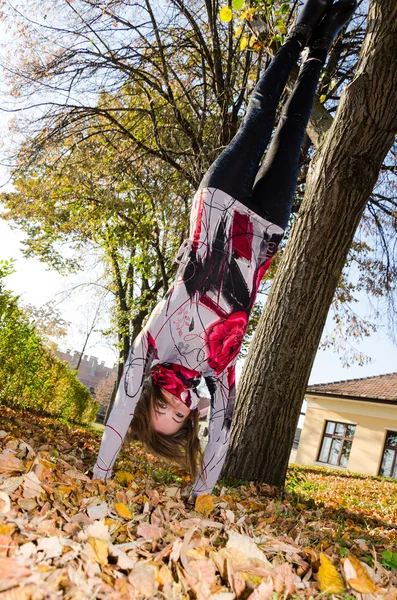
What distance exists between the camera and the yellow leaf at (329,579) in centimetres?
167

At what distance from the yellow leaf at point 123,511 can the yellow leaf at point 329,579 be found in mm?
807

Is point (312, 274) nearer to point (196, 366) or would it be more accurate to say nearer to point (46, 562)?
point (196, 366)

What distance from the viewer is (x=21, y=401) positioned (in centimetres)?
898

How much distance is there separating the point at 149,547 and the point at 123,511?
0.36m

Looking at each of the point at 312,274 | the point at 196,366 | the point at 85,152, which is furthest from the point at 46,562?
the point at 85,152

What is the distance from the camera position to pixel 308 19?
3.40 m

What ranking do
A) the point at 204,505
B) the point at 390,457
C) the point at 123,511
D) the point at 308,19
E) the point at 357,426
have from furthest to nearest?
1. the point at 357,426
2. the point at 390,457
3. the point at 308,19
4. the point at 204,505
5. the point at 123,511

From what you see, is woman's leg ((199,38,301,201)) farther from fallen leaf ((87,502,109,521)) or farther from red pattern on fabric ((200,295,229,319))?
fallen leaf ((87,502,109,521))

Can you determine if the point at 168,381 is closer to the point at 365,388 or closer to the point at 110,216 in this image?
the point at 110,216

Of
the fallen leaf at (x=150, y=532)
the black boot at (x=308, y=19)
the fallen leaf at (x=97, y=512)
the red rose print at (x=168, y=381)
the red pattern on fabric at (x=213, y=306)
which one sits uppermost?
the black boot at (x=308, y=19)

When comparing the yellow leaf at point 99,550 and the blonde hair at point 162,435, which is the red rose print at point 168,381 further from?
the yellow leaf at point 99,550

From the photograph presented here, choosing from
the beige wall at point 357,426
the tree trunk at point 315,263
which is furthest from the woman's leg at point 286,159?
the beige wall at point 357,426

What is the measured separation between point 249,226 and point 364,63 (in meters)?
2.38

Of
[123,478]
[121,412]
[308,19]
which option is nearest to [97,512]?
[121,412]
